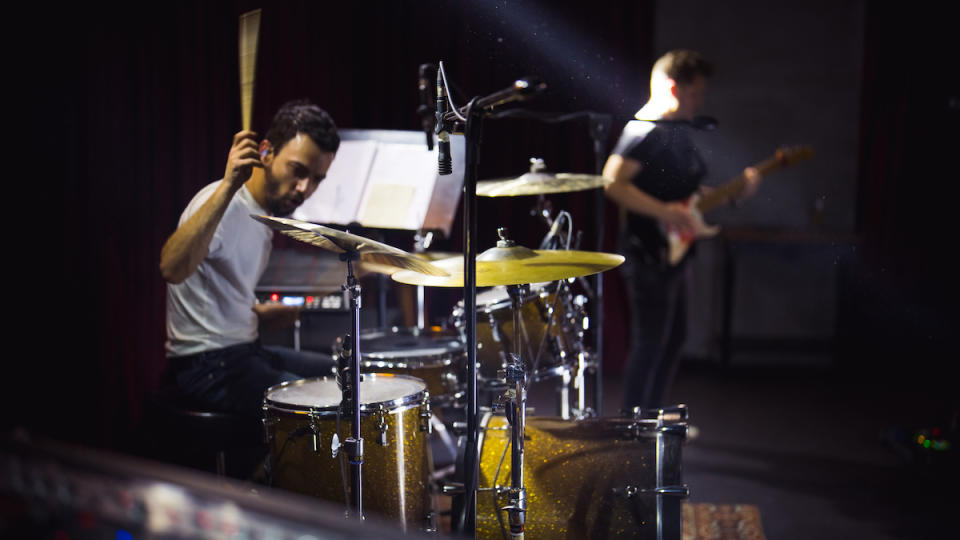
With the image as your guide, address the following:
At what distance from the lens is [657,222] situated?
3.20 m

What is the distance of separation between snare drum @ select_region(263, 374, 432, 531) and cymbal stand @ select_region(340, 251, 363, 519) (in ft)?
0.19

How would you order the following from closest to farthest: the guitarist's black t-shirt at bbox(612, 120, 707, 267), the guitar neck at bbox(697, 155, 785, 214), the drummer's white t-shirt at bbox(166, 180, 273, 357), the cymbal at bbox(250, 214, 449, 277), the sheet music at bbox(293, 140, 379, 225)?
the cymbal at bbox(250, 214, 449, 277)
the drummer's white t-shirt at bbox(166, 180, 273, 357)
the sheet music at bbox(293, 140, 379, 225)
the guitarist's black t-shirt at bbox(612, 120, 707, 267)
the guitar neck at bbox(697, 155, 785, 214)

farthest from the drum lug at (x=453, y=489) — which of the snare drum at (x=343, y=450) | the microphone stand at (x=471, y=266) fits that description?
the microphone stand at (x=471, y=266)

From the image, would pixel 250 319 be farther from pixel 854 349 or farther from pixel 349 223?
pixel 854 349

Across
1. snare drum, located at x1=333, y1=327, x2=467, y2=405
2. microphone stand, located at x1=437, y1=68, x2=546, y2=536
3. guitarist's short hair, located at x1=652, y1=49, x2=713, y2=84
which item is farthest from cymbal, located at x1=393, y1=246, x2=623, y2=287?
guitarist's short hair, located at x1=652, y1=49, x2=713, y2=84

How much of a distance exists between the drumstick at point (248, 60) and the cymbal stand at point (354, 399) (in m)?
0.59

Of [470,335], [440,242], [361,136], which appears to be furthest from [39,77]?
[470,335]

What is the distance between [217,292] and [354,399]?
0.82m

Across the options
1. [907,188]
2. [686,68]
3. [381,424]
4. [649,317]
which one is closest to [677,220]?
[649,317]

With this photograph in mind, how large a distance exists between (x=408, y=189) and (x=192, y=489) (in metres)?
2.33

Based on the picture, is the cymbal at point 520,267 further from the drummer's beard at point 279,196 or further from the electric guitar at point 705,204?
the electric guitar at point 705,204

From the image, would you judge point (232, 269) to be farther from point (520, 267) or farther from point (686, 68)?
point (686, 68)

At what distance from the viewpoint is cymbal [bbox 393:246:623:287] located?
73.9 inches

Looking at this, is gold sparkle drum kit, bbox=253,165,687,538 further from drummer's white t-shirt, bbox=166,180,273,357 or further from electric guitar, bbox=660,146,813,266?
electric guitar, bbox=660,146,813,266
